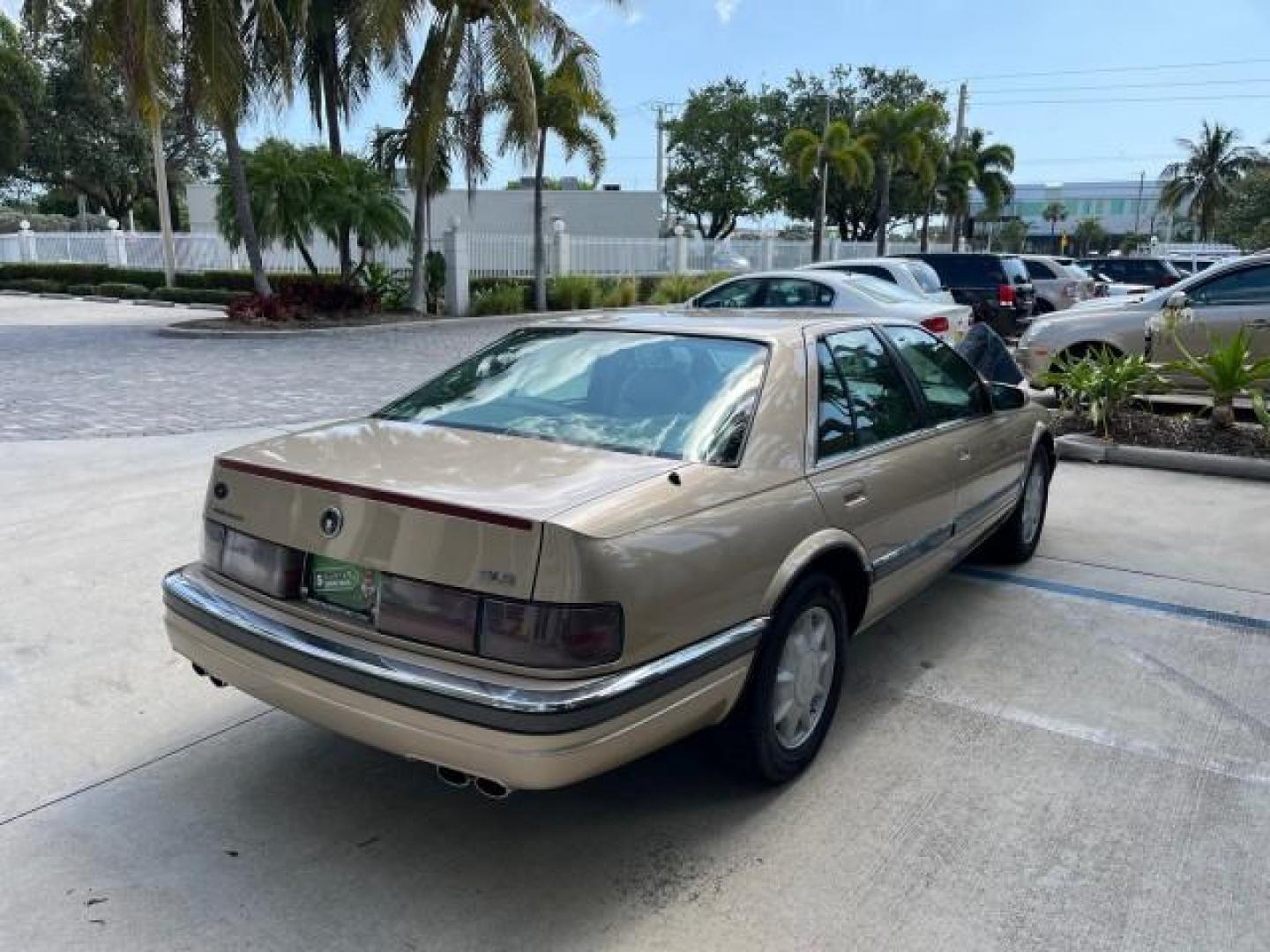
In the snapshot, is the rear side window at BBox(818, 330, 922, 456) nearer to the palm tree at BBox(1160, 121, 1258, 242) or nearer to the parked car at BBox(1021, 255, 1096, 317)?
the parked car at BBox(1021, 255, 1096, 317)

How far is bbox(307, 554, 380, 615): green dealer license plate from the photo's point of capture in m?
2.75

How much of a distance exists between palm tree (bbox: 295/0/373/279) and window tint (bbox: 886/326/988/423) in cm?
1756

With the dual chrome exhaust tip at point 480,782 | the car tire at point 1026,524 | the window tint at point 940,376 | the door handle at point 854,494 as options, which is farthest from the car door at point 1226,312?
the dual chrome exhaust tip at point 480,782

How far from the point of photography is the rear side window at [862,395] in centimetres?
358

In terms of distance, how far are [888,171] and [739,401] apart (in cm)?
4011

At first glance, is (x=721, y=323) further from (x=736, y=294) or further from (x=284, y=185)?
(x=284, y=185)

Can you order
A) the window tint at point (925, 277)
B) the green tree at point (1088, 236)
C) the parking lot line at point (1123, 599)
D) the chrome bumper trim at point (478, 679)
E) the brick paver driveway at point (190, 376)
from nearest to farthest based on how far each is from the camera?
the chrome bumper trim at point (478, 679)
the parking lot line at point (1123, 599)
the brick paver driveway at point (190, 376)
the window tint at point (925, 277)
the green tree at point (1088, 236)

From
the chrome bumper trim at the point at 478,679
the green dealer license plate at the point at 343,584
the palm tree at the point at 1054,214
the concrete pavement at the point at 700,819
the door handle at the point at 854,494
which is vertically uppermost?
the palm tree at the point at 1054,214

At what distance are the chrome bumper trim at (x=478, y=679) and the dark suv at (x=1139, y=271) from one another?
85.1ft

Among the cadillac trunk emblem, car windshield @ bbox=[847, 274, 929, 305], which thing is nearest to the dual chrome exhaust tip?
the cadillac trunk emblem

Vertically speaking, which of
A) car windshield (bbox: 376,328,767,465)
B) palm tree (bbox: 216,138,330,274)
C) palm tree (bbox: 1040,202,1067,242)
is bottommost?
car windshield (bbox: 376,328,767,465)

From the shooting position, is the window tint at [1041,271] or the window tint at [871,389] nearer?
the window tint at [871,389]

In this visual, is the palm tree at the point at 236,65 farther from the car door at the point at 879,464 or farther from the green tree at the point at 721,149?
the green tree at the point at 721,149

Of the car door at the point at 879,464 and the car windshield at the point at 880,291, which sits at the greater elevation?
the car windshield at the point at 880,291
